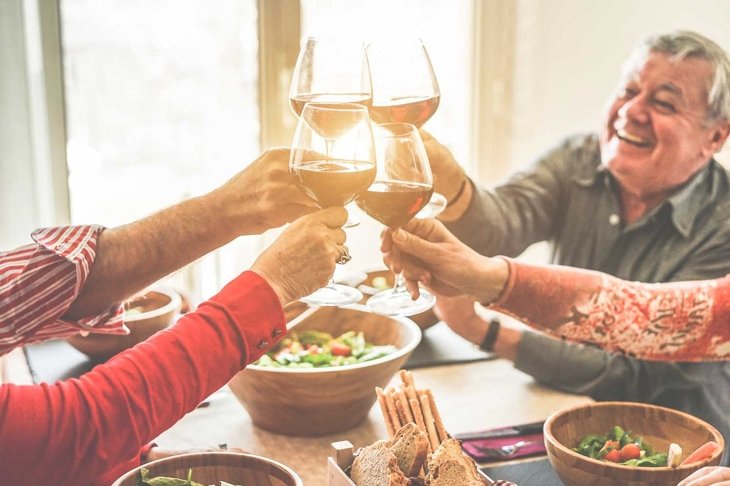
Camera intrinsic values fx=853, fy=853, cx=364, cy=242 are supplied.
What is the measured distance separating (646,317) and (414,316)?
548 mm

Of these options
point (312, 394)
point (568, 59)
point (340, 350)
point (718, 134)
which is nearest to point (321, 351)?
point (340, 350)

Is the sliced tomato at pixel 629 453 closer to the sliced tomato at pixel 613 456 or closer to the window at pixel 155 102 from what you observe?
the sliced tomato at pixel 613 456

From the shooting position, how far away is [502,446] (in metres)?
1.52

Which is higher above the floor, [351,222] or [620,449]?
[351,222]

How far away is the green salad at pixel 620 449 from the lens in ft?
4.46

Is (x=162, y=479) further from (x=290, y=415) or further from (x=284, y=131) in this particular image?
(x=284, y=131)

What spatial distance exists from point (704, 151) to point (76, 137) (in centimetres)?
218

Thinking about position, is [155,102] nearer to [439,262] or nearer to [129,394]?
[439,262]

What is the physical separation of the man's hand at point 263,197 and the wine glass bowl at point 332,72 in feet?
0.53

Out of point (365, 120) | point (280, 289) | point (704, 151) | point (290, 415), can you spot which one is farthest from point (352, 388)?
point (704, 151)

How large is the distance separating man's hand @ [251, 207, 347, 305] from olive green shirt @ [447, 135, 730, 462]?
2.65 ft

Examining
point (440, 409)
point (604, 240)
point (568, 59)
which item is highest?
point (568, 59)

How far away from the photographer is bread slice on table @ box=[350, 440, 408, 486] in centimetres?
109

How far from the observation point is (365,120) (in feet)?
3.84
